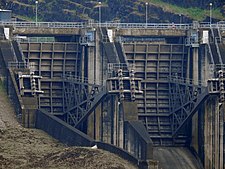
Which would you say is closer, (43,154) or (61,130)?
(43,154)

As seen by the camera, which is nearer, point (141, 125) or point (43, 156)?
point (43, 156)

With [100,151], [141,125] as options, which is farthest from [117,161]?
[141,125]

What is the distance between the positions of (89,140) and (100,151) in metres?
3.97

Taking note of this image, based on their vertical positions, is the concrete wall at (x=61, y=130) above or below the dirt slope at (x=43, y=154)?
above

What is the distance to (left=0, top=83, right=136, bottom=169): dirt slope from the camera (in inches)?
7052

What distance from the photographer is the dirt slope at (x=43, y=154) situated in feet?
588

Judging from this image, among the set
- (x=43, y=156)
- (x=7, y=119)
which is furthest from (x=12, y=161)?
(x=7, y=119)

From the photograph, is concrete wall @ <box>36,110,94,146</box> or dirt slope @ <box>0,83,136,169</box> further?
concrete wall @ <box>36,110,94,146</box>

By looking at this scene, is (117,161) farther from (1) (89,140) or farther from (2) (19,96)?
(2) (19,96)

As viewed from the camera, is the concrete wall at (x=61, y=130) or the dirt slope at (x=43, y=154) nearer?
the dirt slope at (x=43, y=154)

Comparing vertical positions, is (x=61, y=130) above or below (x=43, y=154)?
above

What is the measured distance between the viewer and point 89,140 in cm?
18788

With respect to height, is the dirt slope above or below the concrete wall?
below

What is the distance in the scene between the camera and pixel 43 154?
184 meters
